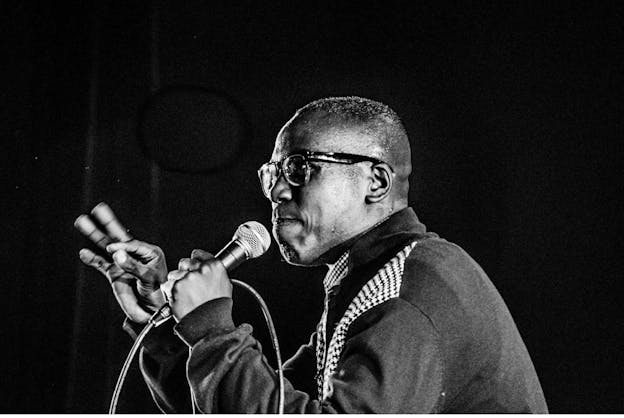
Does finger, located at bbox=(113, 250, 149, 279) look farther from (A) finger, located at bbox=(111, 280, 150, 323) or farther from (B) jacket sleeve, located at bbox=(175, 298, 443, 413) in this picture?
(B) jacket sleeve, located at bbox=(175, 298, 443, 413)

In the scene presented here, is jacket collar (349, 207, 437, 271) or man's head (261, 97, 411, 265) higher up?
man's head (261, 97, 411, 265)

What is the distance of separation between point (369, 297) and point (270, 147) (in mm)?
1106

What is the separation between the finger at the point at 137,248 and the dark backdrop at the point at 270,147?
26.0 inches

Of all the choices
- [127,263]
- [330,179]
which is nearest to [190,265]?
[127,263]

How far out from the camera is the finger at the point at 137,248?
1493 millimetres

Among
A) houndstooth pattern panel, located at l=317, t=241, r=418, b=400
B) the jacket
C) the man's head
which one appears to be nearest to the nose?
the man's head

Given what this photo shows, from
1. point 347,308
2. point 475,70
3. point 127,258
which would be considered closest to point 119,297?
point 127,258

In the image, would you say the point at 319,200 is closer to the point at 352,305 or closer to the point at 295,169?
the point at 295,169

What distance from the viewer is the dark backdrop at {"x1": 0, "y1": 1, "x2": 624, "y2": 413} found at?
2082mm

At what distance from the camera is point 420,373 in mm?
1177

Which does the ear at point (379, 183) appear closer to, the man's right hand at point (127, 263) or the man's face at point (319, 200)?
the man's face at point (319, 200)

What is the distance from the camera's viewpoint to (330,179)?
1.56 m

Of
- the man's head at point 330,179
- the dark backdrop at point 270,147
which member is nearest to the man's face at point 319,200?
the man's head at point 330,179

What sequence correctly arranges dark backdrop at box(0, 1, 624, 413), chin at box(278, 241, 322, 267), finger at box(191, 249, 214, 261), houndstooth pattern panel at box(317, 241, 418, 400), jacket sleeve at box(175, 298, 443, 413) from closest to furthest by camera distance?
jacket sleeve at box(175, 298, 443, 413)
houndstooth pattern panel at box(317, 241, 418, 400)
finger at box(191, 249, 214, 261)
chin at box(278, 241, 322, 267)
dark backdrop at box(0, 1, 624, 413)
